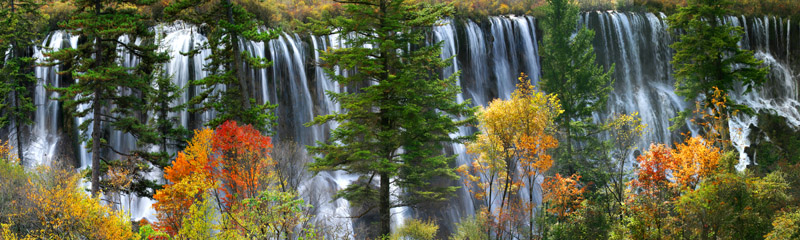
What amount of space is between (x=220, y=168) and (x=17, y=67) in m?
12.8

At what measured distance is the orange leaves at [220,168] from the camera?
1891 centimetres

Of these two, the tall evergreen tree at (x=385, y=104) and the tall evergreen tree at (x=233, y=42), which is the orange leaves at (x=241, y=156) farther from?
the tall evergreen tree at (x=385, y=104)

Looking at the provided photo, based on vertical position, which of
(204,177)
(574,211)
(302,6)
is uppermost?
(302,6)

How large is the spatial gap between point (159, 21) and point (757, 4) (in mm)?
47134

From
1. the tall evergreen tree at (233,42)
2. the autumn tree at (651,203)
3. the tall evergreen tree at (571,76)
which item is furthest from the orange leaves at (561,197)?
the tall evergreen tree at (233,42)

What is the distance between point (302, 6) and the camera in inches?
1506

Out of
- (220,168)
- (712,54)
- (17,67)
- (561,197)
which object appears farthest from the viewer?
(17,67)

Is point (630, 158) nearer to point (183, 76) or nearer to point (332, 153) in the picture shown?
point (332, 153)

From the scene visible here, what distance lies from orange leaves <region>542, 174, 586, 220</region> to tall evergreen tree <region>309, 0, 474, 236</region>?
19.6 feet

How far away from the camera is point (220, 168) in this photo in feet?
69.7

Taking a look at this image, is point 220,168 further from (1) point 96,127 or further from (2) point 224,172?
(1) point 96,127

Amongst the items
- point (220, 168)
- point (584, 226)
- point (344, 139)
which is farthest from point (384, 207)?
point (584, 226)

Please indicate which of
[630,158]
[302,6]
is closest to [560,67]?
[630,158]

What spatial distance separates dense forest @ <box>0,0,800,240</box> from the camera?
717 inches
